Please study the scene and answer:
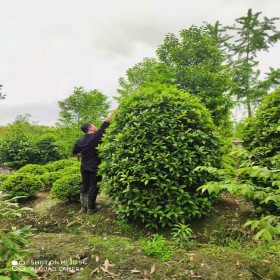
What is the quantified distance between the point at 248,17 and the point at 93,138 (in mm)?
19417

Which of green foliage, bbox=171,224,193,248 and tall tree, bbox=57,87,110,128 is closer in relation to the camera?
green foliage, bbox=171,224,193,248

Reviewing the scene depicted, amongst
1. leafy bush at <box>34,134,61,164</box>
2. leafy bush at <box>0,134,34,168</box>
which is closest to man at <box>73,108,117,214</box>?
leafy bush at <box>34,134,61,164</box>

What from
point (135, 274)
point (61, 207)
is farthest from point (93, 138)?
point (135, 274)

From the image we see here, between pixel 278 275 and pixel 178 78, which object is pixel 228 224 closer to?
pixel 278 275

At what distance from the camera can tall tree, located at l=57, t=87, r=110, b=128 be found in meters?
10.8

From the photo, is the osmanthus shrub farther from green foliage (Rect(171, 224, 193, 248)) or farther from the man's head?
the man's head

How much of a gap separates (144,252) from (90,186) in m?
2.29

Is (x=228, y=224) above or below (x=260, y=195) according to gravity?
below

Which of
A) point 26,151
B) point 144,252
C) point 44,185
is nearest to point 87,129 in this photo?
point 44,185

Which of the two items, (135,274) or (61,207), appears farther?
(61,207)

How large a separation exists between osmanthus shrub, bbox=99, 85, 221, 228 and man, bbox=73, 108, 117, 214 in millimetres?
663

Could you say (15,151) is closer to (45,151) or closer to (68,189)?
(45,151)

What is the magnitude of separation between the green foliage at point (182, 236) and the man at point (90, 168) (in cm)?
216

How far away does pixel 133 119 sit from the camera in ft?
17.3
